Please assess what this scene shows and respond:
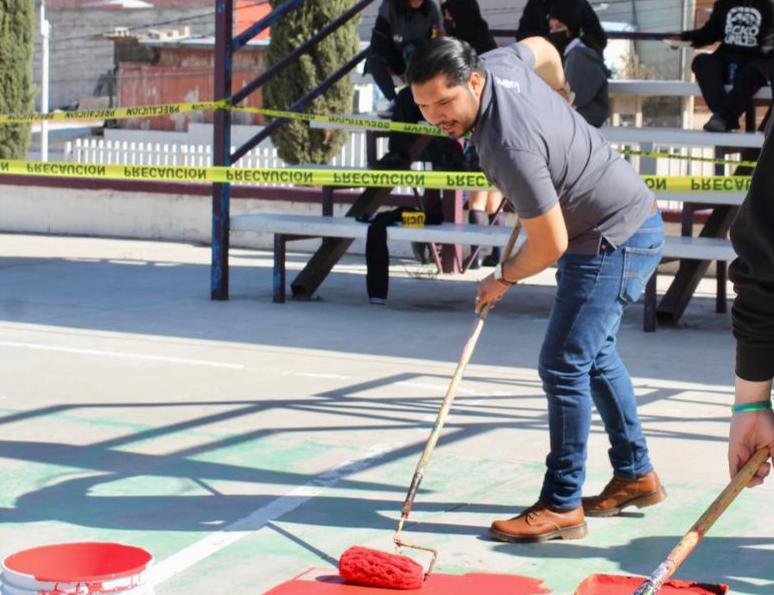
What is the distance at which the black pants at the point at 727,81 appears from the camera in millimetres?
10727

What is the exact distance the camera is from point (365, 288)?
40.0 feet

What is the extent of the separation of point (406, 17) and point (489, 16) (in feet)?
44.0

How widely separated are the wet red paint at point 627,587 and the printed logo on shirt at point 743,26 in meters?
7.38

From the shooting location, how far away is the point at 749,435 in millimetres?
2852

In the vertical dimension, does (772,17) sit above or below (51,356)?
above

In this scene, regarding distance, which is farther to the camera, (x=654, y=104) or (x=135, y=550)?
(x=654, y=104)

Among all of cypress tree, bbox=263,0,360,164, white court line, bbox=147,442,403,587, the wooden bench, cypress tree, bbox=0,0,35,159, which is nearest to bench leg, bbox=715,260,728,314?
the wooden bench

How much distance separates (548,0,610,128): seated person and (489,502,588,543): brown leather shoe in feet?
19.7

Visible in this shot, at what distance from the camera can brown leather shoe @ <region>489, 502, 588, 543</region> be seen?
16.8ft

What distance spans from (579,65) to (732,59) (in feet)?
3.80

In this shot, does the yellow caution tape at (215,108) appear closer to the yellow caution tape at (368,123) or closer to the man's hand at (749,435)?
the yellow caution tape at (368,123)

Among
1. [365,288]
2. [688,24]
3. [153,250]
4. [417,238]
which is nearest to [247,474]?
[417,238]

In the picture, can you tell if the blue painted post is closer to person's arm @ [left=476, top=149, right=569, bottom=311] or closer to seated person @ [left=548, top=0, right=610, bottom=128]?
seated person @ [left=548, top=0, right=610, bottom=128]

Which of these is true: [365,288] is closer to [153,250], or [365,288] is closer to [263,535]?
[153,250]
